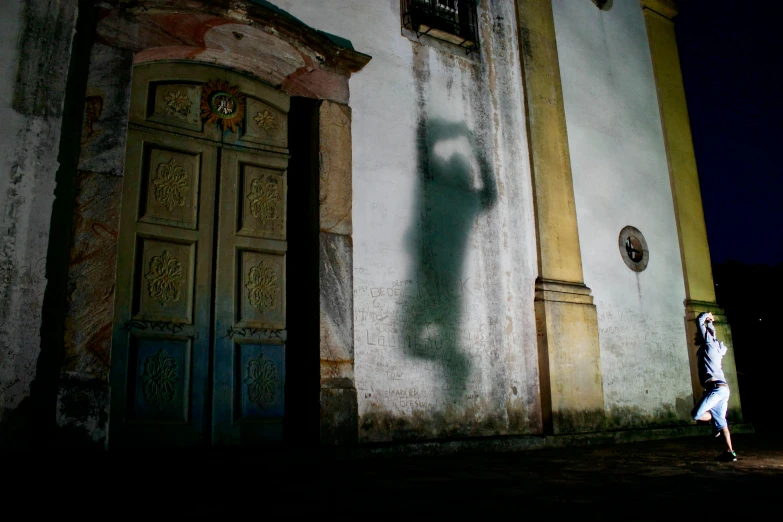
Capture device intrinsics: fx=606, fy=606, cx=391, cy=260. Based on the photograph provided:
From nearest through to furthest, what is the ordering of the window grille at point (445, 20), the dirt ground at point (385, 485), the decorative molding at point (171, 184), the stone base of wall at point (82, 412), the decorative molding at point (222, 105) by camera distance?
the dirt ground at point (385, 485)
the stone base of wall at point (82, 412)
the decorative molding at point (171, 184)
the decorative molding at point (222, 105)
the window grille at point (445, 20)

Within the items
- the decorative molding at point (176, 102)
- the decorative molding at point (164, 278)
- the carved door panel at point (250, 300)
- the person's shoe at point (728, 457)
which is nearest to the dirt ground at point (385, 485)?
the person's shoe at point (728, 457)

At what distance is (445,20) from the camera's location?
6621 millimetres

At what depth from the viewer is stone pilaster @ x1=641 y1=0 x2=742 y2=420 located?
310 inches

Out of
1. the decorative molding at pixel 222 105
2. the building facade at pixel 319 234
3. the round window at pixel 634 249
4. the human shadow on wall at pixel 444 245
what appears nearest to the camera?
the building facade at pixel 319 234

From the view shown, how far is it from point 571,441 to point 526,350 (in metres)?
0.98

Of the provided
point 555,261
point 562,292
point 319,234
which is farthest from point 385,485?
point 555,261

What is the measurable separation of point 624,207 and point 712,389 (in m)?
3.27

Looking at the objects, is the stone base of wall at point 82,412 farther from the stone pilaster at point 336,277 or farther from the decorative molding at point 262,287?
the stone pilaster at point 336,277

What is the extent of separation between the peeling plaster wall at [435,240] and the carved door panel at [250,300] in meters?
0.69

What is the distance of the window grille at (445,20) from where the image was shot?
20.8 feet

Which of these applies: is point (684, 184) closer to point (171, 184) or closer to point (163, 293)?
point (171, 184)

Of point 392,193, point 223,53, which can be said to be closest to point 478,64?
point 392,193

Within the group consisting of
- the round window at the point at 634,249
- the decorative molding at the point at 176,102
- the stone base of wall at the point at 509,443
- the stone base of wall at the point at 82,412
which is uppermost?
the decorative molding at the point at 176,102

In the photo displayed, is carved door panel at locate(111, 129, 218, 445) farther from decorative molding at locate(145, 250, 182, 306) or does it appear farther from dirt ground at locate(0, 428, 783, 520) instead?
dirt ground at locate(0, 428, 783, 520)
